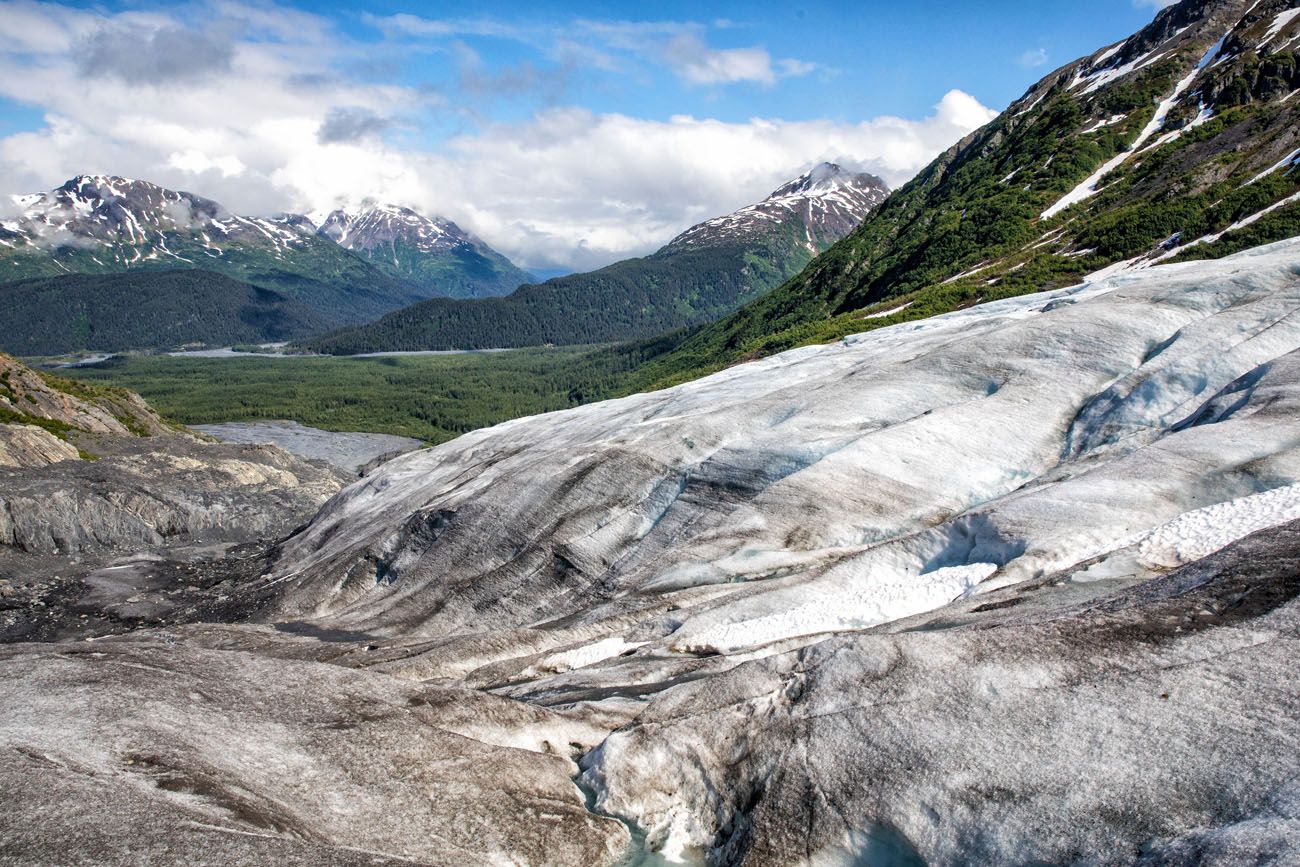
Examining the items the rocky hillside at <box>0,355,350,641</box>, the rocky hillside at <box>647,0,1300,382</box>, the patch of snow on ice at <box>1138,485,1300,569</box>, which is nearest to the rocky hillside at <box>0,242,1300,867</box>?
the patch of snow on ice at <box>1138,485,1300,569</box>

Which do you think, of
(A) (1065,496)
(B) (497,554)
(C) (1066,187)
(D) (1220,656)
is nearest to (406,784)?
(D) (1220,656)

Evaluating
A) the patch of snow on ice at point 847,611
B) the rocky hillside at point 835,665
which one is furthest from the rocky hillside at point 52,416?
the patch of snow on ice at point 847,611

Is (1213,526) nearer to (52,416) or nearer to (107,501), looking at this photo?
(107,501)

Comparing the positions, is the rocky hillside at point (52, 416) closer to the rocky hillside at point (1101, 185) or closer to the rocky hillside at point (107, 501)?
the rocky hillside at point (107, 501)

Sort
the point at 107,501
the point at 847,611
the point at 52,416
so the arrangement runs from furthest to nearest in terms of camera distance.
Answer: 1. the point at 52,416
2. the point at 107,501
3. the point at 847,611

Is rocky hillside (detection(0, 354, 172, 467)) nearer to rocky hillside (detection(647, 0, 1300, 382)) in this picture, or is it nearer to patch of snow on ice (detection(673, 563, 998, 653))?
patch of snow on ice (detection(673, 563, 998, 653))

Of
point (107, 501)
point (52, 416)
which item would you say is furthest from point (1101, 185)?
point (52, 416)
